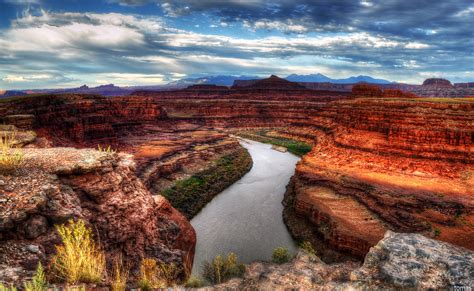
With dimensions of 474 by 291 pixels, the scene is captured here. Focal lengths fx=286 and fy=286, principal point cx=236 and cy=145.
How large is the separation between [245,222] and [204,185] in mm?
8638

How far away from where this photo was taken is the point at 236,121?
289ft

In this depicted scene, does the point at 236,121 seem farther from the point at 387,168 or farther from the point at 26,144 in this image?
the point at 26,144

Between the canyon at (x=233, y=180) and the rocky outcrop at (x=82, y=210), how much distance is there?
0.04 m

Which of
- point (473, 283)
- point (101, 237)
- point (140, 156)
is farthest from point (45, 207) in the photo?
point (140, 156)

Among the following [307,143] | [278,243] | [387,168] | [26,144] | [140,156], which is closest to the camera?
[26,144]

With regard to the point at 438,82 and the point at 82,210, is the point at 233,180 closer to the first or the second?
the point at 82,210

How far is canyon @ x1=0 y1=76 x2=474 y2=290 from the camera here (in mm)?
A: 8344

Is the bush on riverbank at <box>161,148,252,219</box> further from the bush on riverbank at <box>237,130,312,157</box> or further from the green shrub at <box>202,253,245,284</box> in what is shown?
the bush on riverbank at <box>237,130,312,157</box>

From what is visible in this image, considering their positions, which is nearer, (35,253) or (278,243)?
(35,253)

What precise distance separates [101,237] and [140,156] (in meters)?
28.2

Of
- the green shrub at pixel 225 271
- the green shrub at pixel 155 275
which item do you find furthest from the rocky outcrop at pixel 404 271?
the green shrub at pixel 225 271

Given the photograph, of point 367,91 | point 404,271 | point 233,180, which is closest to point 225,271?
point 404,271

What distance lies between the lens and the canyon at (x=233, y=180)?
8344mm

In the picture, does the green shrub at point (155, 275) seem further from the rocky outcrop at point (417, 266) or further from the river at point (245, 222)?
the river at point (245, 222)
